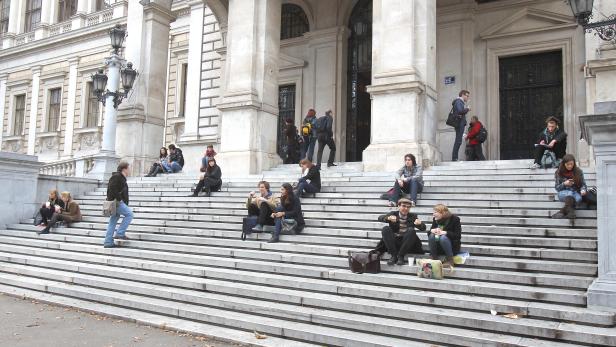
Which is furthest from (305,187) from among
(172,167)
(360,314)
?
(172,167)

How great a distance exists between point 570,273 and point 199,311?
15.7 ft

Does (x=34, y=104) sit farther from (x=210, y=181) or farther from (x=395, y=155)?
(x=395, y=155)

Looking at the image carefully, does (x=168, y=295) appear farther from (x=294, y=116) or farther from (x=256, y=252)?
(x=294, y=116)

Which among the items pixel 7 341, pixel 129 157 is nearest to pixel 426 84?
pixel 7 341

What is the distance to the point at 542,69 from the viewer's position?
1647 cm

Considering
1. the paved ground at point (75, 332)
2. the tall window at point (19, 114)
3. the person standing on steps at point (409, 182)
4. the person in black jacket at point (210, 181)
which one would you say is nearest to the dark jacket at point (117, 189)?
the person in black jacket at point (210, 181)

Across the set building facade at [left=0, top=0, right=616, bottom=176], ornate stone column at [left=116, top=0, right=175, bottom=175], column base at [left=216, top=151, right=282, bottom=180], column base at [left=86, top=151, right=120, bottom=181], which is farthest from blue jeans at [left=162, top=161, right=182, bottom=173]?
ornate stone column at [left=116, top=0, right=175, bottom=175]

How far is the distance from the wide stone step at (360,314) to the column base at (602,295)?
0.48m

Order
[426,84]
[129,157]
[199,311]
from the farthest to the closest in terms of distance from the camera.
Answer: [129,157] → [426,84] → [199,311]

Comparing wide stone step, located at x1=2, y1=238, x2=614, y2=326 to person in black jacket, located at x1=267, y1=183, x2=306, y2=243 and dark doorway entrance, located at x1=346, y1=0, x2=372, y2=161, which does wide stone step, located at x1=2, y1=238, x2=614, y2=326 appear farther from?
dark doorway entrance, located at x1=346, y1=0, x2=372, y2=161

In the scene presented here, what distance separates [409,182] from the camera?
991 cm

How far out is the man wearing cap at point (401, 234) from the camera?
7.50 meters

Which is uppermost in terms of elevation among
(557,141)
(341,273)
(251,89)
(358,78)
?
(358,78)

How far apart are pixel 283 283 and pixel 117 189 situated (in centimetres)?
466
